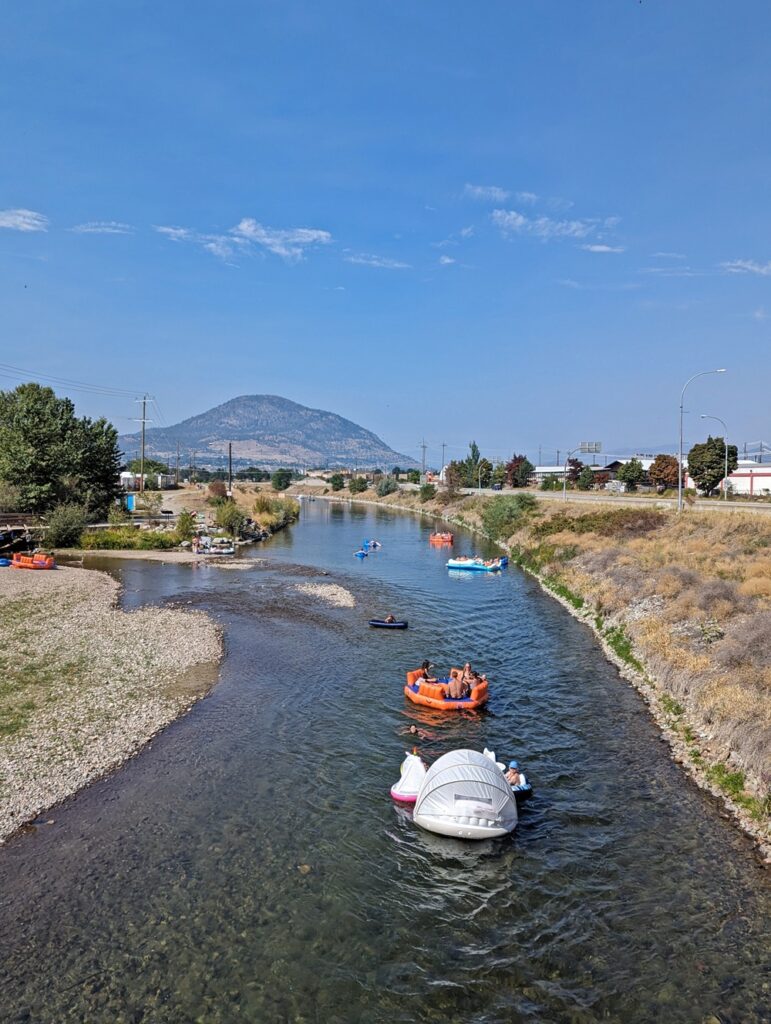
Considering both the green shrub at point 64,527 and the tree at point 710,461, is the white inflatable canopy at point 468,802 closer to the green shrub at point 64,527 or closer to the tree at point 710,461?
the green shrub at point 64,527

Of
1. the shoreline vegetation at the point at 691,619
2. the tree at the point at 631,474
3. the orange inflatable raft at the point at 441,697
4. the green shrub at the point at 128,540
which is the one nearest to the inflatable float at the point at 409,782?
the orange inflatable raft at the point at 441,697

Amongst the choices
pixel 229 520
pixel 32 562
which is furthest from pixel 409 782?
pixel 229 520

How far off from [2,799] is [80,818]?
88.0 inches

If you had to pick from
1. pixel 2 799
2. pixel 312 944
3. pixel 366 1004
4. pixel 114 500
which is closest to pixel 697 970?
pixel 366 1004

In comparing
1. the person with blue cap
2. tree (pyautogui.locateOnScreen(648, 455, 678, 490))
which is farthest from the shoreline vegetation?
tree (pyautogui.locateOnScreen(648, 455, 678, 490))

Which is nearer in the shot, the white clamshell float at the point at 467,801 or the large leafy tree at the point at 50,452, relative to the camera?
the white clamshell float at the point at 467,801

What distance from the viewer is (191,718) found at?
24.0m

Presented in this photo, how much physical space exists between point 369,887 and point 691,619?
20541 mm

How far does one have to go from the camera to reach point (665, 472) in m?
103

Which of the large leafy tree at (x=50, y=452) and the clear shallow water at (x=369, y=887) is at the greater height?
the large leafy tree at (x=50, y=452)

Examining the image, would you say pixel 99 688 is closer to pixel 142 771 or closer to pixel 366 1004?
pixel 142 771

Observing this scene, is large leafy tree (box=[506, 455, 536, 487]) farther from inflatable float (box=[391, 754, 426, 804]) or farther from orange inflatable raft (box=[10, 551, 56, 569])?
inflatable float (box=[391, 754, 426, 804])

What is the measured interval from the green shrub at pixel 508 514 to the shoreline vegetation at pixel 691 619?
15.9 meters

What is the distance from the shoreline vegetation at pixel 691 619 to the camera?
1894cm
